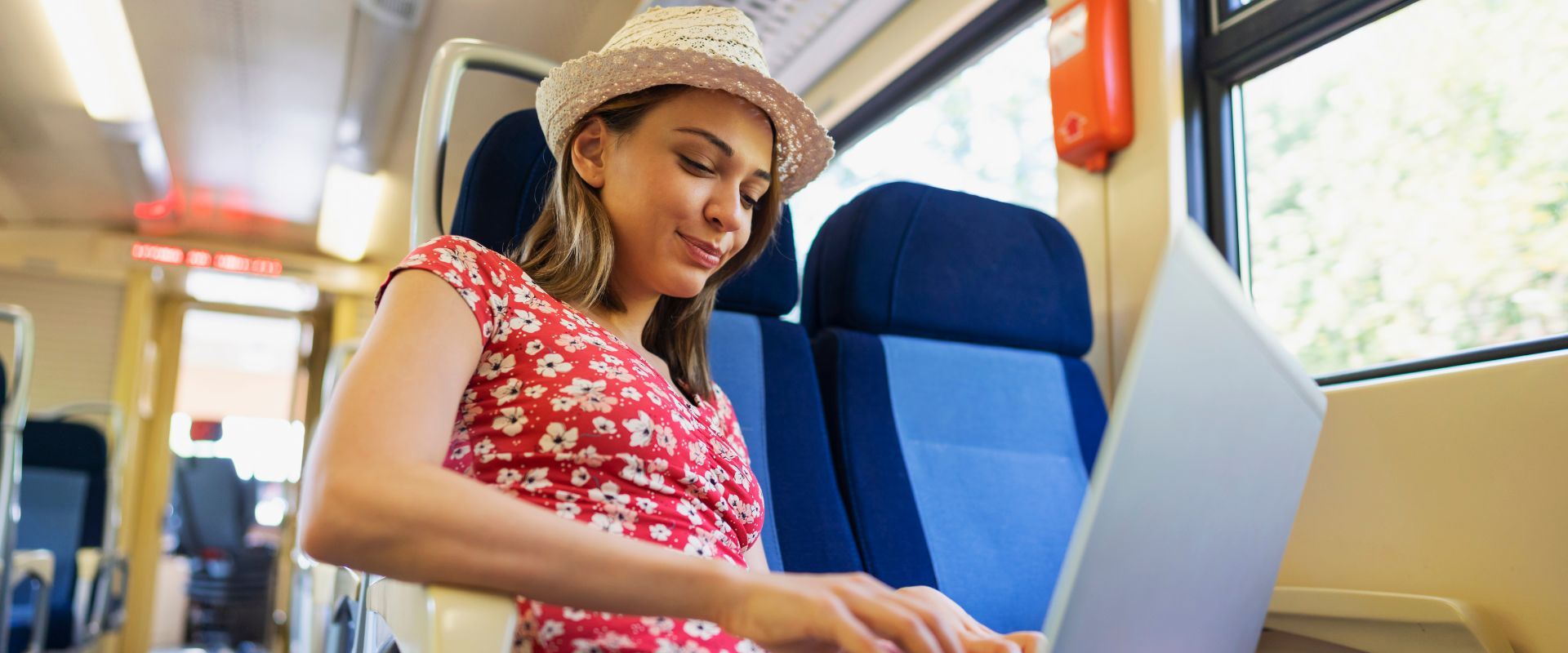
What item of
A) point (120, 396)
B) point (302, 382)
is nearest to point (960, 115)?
point (120, 396)

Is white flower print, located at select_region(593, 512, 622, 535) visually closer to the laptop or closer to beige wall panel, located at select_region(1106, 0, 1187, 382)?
the laptop

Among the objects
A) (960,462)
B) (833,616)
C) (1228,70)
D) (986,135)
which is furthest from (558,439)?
(986,135)

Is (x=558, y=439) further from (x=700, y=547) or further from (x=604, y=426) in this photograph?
(x=700, y=547)

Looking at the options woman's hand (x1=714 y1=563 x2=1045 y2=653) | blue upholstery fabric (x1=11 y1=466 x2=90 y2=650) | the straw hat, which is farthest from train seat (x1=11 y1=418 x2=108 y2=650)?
woman's hand (x1=714 y1=563 x2=1045 y2=653)

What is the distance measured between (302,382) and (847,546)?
803 cm

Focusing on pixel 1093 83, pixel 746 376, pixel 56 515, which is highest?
pixel 1093 83

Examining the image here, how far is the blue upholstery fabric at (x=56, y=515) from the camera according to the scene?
4.22 meters

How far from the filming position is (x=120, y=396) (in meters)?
6.92

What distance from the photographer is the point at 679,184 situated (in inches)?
46.8

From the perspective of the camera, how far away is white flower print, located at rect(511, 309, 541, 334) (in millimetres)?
1022

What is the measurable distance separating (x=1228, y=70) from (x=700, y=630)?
1630mm

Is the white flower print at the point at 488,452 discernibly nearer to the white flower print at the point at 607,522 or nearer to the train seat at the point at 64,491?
the white flower print at the point at 607,522

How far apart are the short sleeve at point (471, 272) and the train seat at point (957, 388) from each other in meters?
0.73

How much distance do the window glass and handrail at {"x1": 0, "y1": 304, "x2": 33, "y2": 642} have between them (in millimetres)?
3215
